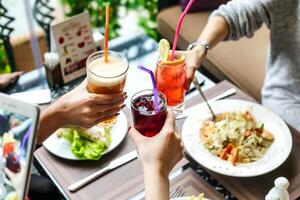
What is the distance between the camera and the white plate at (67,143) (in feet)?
4.66

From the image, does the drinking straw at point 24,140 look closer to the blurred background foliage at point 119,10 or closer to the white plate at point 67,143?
the white plate at point 67,143

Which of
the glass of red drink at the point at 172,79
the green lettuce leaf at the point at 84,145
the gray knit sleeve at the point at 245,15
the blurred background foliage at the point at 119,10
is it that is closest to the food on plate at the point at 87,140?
the green lettuce leaf at the point at 84,145

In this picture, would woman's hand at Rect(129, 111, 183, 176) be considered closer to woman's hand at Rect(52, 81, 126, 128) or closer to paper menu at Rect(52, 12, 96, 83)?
woman's hand at Rect(52, 81, 126, 128)

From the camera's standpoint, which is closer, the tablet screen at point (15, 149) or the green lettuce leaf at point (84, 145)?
the tablet screen at point (15, 149)

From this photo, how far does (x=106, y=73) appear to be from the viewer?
4.29 ft

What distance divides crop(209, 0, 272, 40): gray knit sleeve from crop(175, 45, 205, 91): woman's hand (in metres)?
0.22

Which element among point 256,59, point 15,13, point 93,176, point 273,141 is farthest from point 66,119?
point 15,13

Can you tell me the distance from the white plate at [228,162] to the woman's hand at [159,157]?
0.25 metres

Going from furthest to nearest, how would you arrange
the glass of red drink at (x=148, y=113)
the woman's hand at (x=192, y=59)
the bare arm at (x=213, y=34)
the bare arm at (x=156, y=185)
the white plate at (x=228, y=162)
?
the bare arm at (x=213, y=34) → the woman's hand at (x=192, y=59) → the white plate at (x=228, y=162) → the glass of red drink at (x=148, y=113) → the bare arm at (x=156, y=185)

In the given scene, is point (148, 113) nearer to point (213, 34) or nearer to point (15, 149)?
point (15, 149)

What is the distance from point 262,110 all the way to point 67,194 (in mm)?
728

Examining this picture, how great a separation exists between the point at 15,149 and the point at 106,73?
40cm

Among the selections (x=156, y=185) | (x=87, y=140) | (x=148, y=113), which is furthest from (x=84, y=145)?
(x=156, y=185)

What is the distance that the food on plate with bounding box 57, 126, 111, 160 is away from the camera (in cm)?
140
